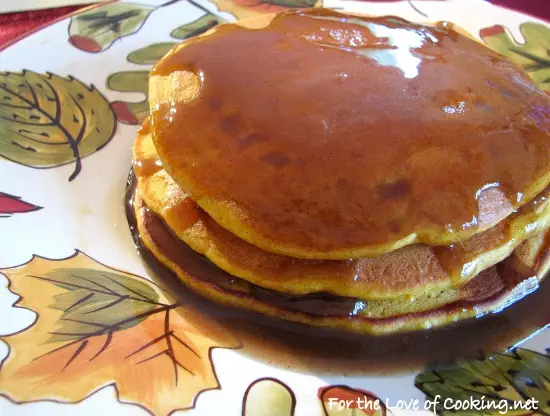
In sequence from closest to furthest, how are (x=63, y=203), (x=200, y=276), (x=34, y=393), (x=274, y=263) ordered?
1. (x=34, y=393)
2. (x=274, y=263)
3. (x=200, y=276)
4. (x=63, y=203)

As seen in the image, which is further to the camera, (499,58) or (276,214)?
(499,58)

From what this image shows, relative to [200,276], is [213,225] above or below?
above

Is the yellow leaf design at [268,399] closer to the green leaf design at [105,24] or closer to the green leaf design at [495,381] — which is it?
the green leaf design at [495,381]

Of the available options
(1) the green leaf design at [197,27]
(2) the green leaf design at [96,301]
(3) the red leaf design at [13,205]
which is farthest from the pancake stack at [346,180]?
(1) the green leaf design at [197,27]

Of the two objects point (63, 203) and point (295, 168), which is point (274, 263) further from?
point (63, 203)

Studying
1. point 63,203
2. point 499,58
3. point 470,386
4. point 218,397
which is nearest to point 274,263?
point 218,397

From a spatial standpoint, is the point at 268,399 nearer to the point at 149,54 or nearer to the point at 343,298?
the point at 343,298

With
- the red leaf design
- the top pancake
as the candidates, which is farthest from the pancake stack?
the red leaf design

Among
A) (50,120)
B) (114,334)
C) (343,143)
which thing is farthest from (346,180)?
(50,120)
